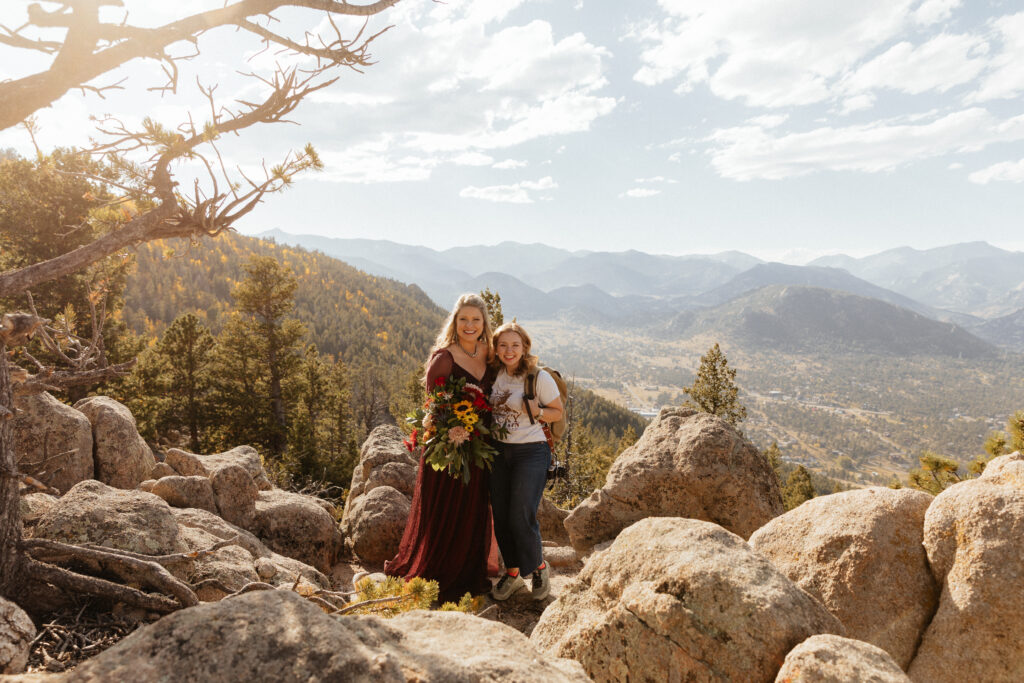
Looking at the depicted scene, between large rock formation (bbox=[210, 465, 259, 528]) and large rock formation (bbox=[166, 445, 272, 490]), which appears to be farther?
large rock formation (bbox=[166, 445, 272, 490])

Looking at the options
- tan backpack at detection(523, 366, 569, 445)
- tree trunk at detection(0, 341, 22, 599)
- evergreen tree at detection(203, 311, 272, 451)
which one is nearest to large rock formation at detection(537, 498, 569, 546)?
tan backpack at detection(523, 366, 569, 445)

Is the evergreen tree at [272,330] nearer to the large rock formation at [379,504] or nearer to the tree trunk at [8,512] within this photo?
the large rock formation at [379,504]

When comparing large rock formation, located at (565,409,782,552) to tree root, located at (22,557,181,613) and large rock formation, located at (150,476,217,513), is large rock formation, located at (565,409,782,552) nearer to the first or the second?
large rock formation, located at (150,476,217,513)

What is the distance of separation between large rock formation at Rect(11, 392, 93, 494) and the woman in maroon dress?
5275 mm

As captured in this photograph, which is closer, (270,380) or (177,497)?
(177,497)

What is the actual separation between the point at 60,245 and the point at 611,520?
19.7 m

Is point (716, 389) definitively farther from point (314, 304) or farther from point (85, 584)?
point (314, 304)

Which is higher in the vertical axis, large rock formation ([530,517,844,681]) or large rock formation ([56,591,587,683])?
large rock formation ([56,591,587,683])

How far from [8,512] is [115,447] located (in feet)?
19.7

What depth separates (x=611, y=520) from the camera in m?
8.38

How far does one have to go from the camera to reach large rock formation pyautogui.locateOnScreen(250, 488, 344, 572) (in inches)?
325

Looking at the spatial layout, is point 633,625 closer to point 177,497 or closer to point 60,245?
point 177,497

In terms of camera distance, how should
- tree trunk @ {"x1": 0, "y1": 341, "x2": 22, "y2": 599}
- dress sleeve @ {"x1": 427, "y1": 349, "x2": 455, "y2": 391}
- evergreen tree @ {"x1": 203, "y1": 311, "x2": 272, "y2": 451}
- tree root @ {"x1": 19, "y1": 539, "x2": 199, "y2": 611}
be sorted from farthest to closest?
evergreen tree @ {"x1": 203, "y1": 311, "x2": 272, "y2": 451} → dress sleeve @ {"x1": 427, "y1": 349, "x2": 455, "y2": 391} → tree root @ {"x1": 19, "y1": 539, "x2": 199, "y2": 611} → tree trunk @ {"x1": 0, "y1": 341, "x2": 22, "y2": 599}

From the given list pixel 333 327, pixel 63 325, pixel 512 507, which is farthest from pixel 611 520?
pixel 333 327
